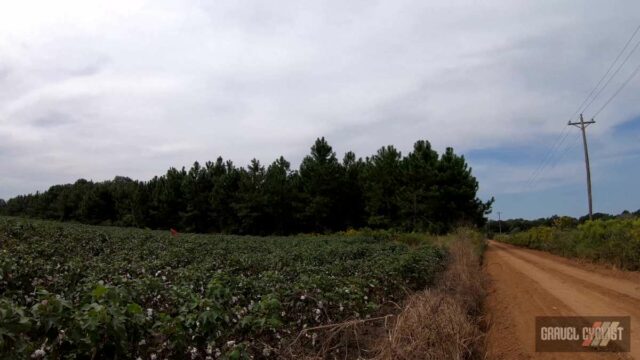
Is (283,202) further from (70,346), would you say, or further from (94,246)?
(70,346)

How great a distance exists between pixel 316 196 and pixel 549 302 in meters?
39.3

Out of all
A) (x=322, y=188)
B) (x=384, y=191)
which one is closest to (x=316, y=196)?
(x=322, y=188)

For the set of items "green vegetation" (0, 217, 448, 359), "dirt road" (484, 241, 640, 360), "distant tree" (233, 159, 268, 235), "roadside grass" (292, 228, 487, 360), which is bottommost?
"dirt road" (484, 241, 640, 360)

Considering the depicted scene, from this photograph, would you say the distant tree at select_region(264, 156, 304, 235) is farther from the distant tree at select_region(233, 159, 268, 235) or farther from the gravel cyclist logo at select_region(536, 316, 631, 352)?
the gravel cyclist logo at select_region(536, 316, 631, 352)

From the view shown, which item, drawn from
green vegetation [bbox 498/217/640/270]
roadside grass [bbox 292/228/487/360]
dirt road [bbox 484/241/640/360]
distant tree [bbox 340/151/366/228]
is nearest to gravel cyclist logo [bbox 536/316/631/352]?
dirt road [bbox 484/241/640/360]

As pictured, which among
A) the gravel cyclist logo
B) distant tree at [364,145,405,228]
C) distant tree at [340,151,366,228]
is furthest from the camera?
distant tree at [340,151,366,228]

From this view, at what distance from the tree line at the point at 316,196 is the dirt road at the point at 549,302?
25475 millimetres

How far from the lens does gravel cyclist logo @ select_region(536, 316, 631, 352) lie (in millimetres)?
6406

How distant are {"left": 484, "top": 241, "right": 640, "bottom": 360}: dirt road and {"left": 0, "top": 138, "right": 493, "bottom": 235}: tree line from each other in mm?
25475

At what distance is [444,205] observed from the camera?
4125 cm

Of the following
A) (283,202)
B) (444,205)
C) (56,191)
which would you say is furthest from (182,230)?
(56,191)

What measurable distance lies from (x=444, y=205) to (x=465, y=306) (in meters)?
34.0

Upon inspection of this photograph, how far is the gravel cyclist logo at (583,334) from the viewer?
6406mm

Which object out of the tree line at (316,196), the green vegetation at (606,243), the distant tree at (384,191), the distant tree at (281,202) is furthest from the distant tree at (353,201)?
the green vegetation at (606,243)
